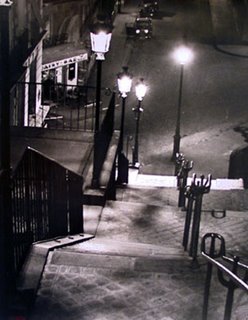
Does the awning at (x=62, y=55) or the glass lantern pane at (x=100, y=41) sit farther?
the awning at (x=62, y=55)

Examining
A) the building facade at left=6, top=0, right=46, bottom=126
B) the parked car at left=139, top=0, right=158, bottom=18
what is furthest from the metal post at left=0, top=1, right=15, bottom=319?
the parked car at left=139, top=0, right=158, bottom=18

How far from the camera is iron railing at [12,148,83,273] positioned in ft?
26.8

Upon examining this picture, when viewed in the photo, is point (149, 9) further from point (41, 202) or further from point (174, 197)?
point (41, 202)

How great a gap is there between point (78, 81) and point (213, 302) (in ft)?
85.7

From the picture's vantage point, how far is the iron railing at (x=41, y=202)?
26.8 feet

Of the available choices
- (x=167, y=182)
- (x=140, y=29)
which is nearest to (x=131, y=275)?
(x=167, y=182)

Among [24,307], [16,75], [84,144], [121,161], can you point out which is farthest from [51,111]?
[24,307]

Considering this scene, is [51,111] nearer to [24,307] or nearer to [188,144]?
[188,144]

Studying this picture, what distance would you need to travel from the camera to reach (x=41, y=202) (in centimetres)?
900

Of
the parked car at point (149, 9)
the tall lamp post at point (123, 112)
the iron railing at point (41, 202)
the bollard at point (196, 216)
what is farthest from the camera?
the parked car at point (149, 9)

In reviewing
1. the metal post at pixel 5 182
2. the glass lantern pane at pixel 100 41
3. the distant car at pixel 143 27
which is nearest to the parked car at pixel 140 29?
the distant car at pixel 143 27

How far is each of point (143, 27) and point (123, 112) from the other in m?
24.6

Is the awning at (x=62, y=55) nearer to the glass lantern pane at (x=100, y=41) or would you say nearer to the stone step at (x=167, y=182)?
the stone step at (x=167, y=182)

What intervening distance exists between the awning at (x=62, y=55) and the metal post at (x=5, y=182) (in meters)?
19.9
